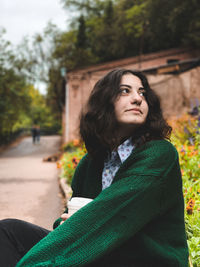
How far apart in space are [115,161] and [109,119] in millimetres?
257

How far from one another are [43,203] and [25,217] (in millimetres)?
986

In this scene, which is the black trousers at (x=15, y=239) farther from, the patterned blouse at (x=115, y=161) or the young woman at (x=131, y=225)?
the patterned blouse at (x=115, y=161)

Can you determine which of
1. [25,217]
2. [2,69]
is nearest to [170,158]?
[25,217]

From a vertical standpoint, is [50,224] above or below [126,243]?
below

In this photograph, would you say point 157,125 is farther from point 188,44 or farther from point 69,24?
point 69,24

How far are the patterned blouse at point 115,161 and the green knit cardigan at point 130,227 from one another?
0.67 ft

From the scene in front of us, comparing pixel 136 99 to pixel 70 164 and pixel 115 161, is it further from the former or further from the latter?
pixel 70 164

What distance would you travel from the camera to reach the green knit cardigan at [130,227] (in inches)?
47.8

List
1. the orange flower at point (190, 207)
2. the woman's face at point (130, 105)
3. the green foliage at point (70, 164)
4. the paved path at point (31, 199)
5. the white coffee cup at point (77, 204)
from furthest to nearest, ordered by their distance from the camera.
Answer: 1. the green foliage at point (70, 164)
2. the paved path at point (31, 199)
3. the orange flower at point (190, 207)
4. the woman's face at point (130, 105)
5. the white coffee cup at point (77, 204)

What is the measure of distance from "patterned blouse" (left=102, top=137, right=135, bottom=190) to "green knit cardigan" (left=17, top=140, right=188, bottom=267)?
8.0 inches

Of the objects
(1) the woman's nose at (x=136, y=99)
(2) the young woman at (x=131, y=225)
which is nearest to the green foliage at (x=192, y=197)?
(2) the young woman at (x=131, y=225)

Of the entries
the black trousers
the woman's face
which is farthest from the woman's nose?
the black trousers

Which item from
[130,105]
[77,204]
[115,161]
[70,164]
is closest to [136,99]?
[130,105]

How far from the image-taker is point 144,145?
1.45 m
